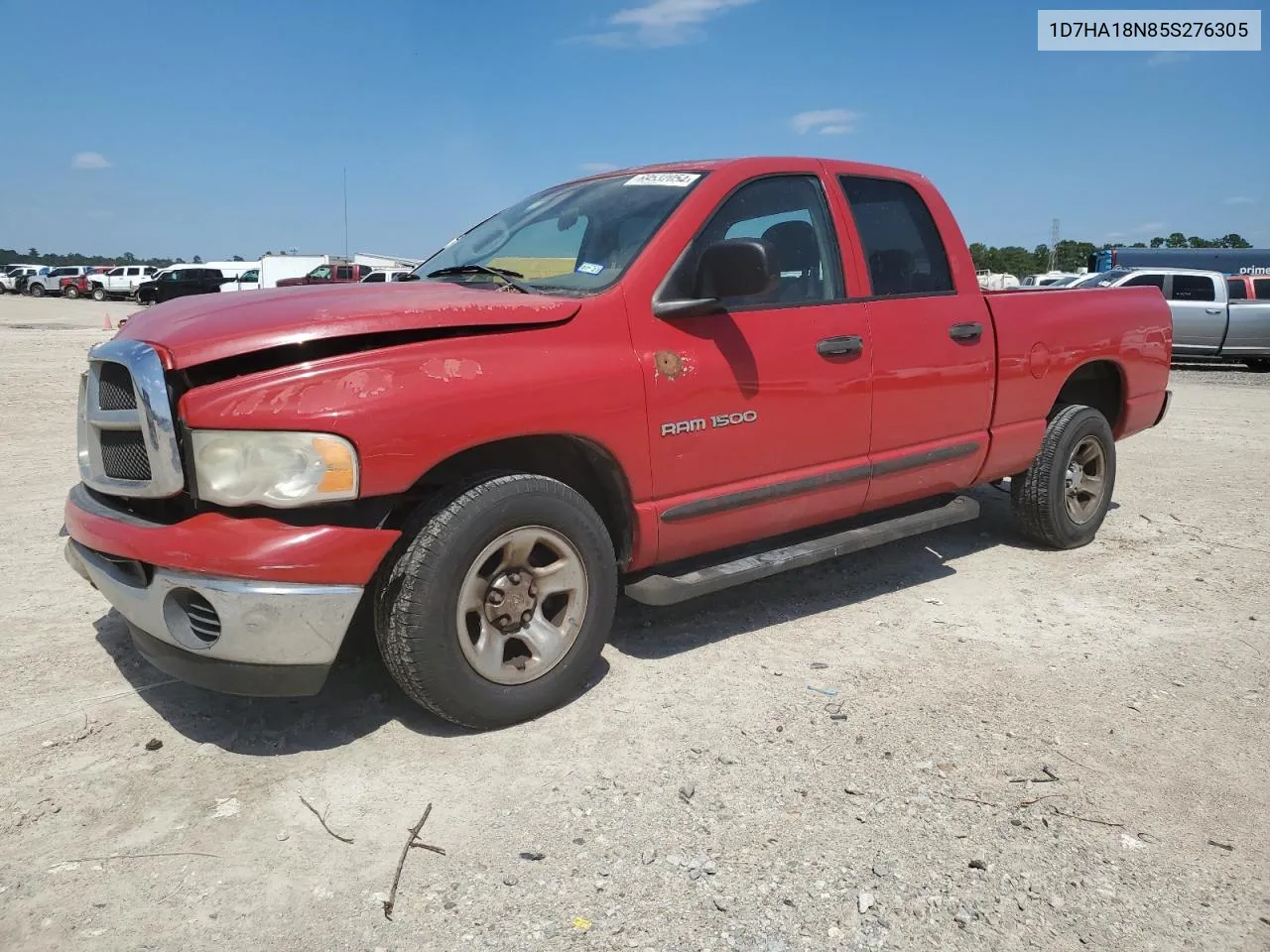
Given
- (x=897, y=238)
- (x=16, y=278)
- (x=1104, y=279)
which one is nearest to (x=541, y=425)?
(x=897, y=238)

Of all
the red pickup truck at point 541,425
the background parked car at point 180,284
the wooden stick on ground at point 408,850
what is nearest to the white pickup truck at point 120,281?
the background parked car at point 180,284

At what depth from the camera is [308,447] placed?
2611mm

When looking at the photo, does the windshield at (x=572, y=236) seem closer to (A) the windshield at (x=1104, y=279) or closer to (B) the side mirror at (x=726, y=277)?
(B) the side mirror at (x=726, y=277)

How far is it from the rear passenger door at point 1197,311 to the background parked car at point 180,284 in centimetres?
3190

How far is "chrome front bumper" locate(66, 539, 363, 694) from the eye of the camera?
2.61 meters

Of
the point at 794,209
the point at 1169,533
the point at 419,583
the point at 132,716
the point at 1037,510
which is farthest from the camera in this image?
the point at 1169,533

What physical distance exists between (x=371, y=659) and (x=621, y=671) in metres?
0.98

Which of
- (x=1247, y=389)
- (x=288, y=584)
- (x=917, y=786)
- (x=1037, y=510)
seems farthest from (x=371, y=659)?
(x=1247, y=389)

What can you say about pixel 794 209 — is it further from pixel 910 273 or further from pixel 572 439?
pixel 572 439

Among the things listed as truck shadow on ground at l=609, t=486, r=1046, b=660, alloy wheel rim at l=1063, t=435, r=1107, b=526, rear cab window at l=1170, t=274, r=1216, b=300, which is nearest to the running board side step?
truck shadow on ground at l=609, t=486, r=1046, b=660

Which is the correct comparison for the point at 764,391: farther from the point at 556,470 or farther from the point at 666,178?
the point at 666,178

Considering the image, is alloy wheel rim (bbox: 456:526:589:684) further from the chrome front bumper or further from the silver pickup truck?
the silver pickup truck

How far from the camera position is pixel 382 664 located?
11.9 feet

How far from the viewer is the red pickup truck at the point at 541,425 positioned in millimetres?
2656
